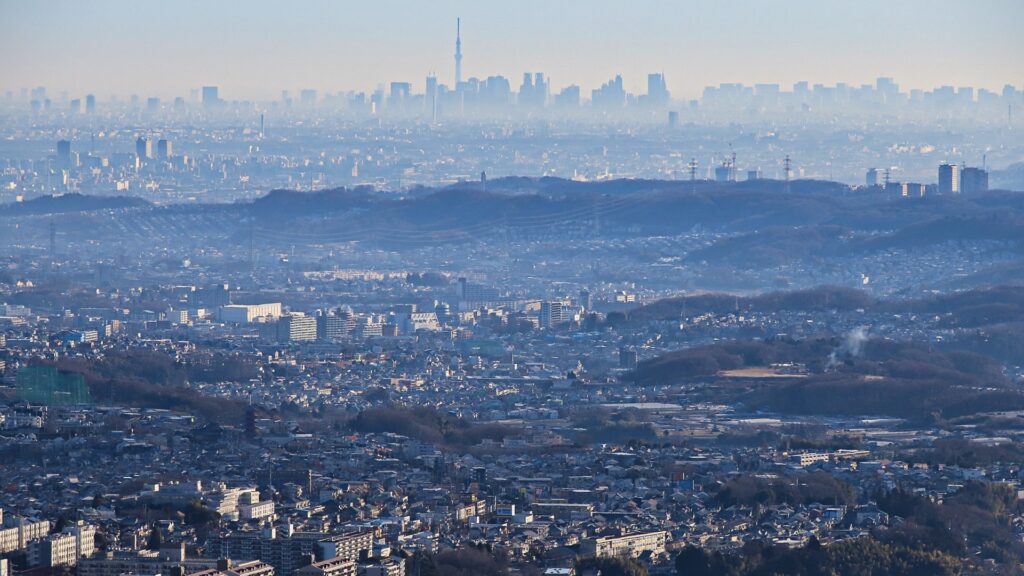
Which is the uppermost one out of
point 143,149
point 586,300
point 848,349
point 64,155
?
point 848,349

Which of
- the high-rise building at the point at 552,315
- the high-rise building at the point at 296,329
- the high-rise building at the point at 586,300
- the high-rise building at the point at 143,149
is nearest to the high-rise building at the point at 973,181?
the high-rise building at the point at 586,300

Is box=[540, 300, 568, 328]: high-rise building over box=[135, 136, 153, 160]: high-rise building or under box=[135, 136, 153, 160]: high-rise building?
over

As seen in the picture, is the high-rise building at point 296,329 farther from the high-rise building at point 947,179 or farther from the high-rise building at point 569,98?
the high-rise building at point 569,98

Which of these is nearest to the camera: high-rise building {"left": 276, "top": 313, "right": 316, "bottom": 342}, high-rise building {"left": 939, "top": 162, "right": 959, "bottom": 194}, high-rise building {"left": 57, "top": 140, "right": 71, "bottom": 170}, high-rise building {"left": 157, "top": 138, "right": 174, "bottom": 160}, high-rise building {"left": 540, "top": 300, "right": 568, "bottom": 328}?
high-rise building {"left": 276, "top": 313, "right": 316, "bottom": 342}

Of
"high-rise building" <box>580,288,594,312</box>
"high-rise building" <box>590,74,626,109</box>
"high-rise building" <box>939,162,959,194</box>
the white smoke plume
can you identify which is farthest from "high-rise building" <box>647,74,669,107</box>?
the white smoke plume

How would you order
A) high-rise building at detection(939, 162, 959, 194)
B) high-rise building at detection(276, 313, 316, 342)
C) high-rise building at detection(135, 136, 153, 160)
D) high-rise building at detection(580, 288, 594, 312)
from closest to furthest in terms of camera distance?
1. high-rise building at detection(276, 313, 316, 342)
2. high-rise building at detection(580, 288, 594, 312)
3. high-rise building at detection(939, 162, 959, 194)
4. high-rise building at detection(135, 136, 153, 160)

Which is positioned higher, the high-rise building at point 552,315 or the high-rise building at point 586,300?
the high-rise building at point 552,315

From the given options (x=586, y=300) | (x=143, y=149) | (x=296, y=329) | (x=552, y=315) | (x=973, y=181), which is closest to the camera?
(x=296, y=329)

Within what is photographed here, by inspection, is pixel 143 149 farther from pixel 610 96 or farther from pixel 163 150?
pixel 610 96

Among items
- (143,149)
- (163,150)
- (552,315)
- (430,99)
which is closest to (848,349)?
(552,315)

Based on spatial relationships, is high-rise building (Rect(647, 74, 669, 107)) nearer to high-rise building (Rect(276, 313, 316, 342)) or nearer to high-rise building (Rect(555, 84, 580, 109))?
high-rise building (Rect(555, 84, 580, 109))

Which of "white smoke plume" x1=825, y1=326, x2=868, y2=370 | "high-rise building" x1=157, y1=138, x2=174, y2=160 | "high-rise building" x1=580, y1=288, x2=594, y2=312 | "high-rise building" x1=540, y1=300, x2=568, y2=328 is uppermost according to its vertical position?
"white smoke plume" x1=825, y1=326, x2=868, y2=370

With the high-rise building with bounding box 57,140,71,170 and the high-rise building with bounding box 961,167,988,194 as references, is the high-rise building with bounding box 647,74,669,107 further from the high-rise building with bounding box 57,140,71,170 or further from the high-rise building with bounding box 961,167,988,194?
the high-rise building with bounding box 961,167,988,194

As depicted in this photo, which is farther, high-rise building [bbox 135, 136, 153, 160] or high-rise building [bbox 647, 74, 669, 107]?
high-rise building [bbox 647, 74, 669, 107]
